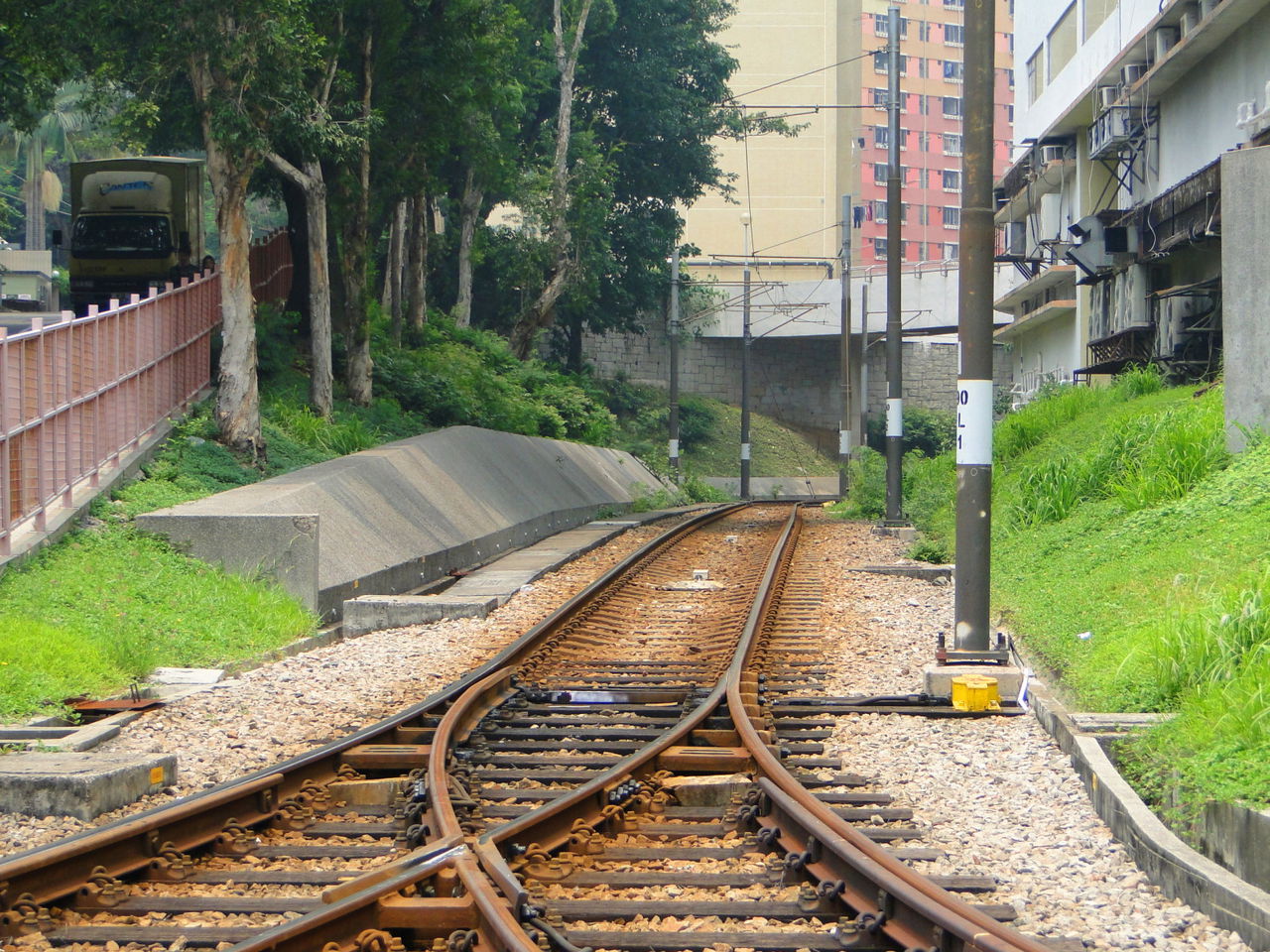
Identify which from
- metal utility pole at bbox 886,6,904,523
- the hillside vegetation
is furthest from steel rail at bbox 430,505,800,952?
metal utility pole at bbox 886,6,904,523

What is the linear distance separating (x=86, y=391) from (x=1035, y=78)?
39919mm

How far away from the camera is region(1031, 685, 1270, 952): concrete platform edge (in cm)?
509

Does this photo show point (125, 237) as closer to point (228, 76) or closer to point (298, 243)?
point (298, 243)

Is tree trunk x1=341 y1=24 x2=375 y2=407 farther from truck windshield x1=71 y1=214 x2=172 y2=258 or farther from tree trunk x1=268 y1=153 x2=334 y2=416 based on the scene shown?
truck windshield x1=71 y1=214 x2=172 y2=258

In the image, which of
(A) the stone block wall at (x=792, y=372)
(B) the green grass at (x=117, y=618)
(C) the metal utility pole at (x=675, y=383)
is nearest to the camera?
(B) the green grass at (x=117, y=618)

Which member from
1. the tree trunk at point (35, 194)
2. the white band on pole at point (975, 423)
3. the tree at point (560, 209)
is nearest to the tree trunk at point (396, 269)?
A: the tree at point (560, 209)

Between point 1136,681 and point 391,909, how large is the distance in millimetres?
5295

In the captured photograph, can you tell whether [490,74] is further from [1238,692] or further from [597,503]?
[1238,692]

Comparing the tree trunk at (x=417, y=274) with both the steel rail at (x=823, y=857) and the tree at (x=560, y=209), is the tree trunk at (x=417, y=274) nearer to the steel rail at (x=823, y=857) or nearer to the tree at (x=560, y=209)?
the tree at (x=560, y=209)

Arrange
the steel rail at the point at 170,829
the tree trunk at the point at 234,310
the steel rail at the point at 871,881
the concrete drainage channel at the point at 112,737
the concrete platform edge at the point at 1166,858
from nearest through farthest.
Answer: the steel rail at the point at 871,881 < the concrete platform edge at the point at 1166,858 < the steel rail at the point at 170,829 < the concrete drainage channel at the point at 112,737 < the tree trunk at the point at 234,310

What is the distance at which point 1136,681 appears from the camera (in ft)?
29.0

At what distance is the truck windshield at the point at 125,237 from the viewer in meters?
29.2

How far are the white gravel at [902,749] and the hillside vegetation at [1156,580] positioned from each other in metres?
0.56

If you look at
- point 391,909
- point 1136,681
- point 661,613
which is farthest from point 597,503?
point 391,909
